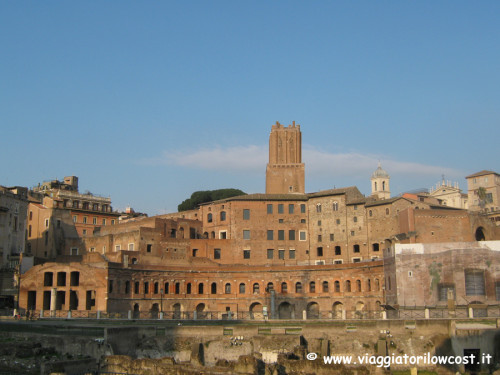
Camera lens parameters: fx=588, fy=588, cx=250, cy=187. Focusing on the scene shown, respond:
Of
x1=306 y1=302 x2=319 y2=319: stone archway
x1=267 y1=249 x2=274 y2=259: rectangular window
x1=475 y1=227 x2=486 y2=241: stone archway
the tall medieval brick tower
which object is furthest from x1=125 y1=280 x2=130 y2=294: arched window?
x1=475 y1=227 x2=486 y2=241: stone archway

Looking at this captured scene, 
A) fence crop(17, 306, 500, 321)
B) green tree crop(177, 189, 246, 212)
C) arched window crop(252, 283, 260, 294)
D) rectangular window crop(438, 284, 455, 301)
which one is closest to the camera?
fence crop(17, 306, 500, 321)

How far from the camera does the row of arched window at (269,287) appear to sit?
209ft

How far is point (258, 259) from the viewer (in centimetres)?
7238

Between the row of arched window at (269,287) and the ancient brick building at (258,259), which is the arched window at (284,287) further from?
the ancient brick building at (258,259)

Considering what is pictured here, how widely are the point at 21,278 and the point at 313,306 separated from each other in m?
31.8

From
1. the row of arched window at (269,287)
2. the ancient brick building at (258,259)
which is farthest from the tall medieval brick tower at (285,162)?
the row of arched window at (269,287)

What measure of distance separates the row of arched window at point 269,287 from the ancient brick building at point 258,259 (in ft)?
Answer: 0.37

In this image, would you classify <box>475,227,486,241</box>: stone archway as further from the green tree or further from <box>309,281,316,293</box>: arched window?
the green tree

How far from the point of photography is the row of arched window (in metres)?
63.6

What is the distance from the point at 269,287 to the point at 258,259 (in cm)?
502

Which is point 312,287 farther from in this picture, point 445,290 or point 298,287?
point 445,290

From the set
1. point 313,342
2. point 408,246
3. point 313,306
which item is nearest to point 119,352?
point 313,342

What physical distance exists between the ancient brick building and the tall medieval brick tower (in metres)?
6.90

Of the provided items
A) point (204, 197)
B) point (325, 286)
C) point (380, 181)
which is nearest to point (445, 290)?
point (325, 286)
